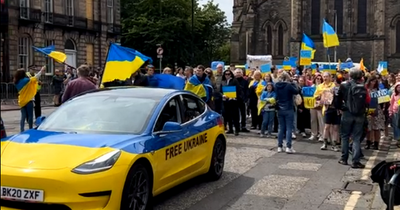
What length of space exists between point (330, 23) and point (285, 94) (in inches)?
1778

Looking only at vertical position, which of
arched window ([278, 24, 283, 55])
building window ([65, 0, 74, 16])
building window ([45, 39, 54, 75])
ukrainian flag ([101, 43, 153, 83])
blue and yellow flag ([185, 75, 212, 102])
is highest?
building window ([65, 0, 74, 16])

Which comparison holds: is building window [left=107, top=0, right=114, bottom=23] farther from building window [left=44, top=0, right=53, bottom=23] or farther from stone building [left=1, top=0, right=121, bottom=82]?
building window [left=44, top=0, right=53, bottom=23]

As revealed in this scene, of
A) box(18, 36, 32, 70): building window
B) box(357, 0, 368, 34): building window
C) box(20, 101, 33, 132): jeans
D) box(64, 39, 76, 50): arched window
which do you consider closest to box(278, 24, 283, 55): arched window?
box(357, 0, 368, 34): building window

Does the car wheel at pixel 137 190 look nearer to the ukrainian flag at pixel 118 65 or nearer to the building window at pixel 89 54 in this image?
the ukrainian flag at pixel 118 65

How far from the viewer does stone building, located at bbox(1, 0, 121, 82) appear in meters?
37.6

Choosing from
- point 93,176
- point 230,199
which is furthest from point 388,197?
point 93,176

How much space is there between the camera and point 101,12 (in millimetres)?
48469

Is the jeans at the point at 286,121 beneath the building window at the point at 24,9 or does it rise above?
beneath

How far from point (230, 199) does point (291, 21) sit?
50.5 meters

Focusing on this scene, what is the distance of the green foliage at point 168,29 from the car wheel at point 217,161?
153ft

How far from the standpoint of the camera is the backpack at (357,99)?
10523 millimetres

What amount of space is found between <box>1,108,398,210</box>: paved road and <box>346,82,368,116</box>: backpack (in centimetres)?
118

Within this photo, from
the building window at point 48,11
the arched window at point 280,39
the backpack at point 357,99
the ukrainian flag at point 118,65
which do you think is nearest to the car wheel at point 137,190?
the backpack at point 357,99

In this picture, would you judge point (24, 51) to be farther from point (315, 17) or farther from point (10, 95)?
point (315, 17)
